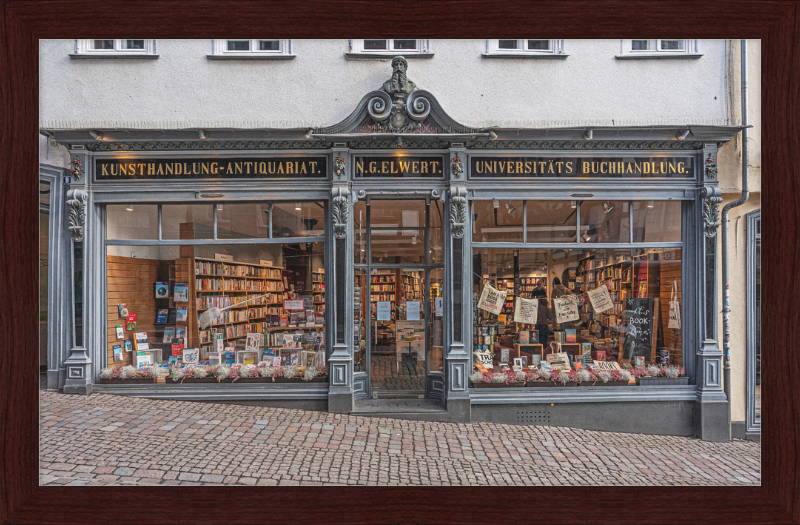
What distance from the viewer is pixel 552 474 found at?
5105 mm

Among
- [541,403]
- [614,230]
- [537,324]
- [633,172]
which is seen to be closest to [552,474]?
[541,403]

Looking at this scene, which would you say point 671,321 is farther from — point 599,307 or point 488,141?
point 488,141

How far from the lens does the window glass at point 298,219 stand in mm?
7105

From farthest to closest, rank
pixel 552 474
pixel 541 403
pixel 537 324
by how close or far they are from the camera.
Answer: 1. pixel 537 324
2. pixel 541 403
3. pixel 552 474

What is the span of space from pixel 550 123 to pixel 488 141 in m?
1.00

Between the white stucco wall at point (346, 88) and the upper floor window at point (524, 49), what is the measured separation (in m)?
0.10

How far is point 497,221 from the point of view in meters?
7.11

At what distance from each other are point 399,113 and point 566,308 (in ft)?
13.0

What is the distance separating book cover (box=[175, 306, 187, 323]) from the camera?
735 cm

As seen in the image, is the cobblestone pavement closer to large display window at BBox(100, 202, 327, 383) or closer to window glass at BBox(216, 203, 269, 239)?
large display window at BBox(100, 202, 327, 383)

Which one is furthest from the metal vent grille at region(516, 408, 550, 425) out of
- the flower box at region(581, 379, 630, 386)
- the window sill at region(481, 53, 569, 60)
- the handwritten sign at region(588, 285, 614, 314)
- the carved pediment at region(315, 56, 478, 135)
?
the window sill at region(481, 53, 569, 60)

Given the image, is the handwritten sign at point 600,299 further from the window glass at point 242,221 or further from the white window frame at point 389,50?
the window glass at point 242,221

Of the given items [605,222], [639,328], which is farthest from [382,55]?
[639,328]
